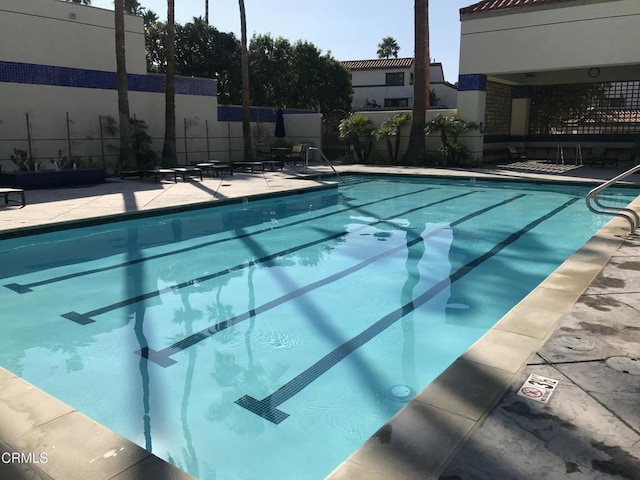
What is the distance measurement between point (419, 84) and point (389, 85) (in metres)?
27.6

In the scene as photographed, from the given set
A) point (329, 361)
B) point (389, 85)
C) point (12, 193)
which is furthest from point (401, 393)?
point (389, 85)

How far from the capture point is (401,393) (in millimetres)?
3752

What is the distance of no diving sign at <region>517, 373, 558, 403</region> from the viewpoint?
2.71 meters

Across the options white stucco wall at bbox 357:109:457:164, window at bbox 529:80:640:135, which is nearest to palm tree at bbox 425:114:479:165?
white stucco wall at bbox 357:109:457:164

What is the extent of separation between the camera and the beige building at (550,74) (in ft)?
51.5

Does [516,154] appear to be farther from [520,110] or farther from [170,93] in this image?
[170,93]

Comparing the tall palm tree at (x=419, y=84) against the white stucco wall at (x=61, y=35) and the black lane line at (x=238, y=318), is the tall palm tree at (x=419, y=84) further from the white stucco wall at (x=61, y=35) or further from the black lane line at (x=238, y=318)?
the black lane line at (x=238, y=318)

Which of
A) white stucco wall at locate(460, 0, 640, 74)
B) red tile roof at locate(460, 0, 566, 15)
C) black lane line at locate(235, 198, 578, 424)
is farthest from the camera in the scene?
red tile roof at locate(460, 0, 566, 15)

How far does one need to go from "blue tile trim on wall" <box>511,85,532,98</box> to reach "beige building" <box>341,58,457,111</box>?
21362mm

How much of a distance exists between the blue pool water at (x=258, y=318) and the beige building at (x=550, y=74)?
8.43 metres

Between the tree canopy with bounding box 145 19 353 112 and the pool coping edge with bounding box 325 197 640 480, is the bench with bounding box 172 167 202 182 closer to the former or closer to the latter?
the pool coping edge with bounding box 325 197 640 480

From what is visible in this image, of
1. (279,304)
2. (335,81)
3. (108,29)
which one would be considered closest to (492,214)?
(279,304)

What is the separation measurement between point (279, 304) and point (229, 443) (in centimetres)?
254

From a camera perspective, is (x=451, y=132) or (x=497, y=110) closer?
(x=451, y=132)
